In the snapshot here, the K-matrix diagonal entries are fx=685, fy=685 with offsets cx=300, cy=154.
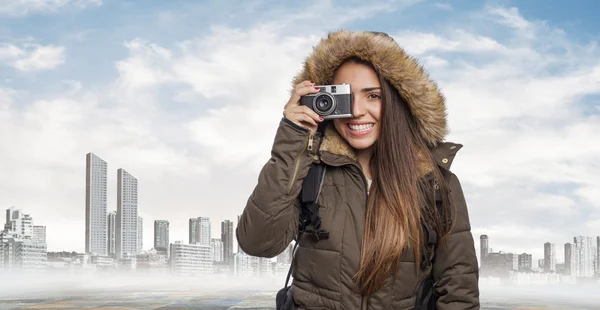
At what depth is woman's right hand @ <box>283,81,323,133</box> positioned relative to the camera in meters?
3.70

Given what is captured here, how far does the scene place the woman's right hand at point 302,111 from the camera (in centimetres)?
370

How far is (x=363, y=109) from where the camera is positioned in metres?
3.82

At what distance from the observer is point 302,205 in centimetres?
376

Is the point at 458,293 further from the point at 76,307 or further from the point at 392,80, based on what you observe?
the point at 76,307

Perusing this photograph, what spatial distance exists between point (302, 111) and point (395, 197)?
2.26 feet

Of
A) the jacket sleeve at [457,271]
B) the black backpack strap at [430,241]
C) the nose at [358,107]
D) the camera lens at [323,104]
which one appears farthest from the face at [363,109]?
the jacket sleeve at [457,271]

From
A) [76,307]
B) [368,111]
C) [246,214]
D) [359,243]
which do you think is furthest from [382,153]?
[76,307]

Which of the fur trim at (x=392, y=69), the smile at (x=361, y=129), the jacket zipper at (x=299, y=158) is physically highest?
the fur trim at (x=392, y=69)

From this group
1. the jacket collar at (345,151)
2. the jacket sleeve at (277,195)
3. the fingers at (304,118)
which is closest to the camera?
the jacket sleeve at (277,195)

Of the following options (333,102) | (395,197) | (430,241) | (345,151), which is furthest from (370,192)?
(333,102)

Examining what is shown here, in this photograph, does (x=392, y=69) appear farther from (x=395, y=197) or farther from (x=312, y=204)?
(x=312, y=204)

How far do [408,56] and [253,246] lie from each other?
1389 mm

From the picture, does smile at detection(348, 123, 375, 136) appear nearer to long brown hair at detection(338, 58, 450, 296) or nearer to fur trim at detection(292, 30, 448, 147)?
long brown hair at detection(338, 58, 450, 296)

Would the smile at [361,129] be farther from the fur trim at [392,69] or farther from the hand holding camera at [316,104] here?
the fur trim at [392,69]
